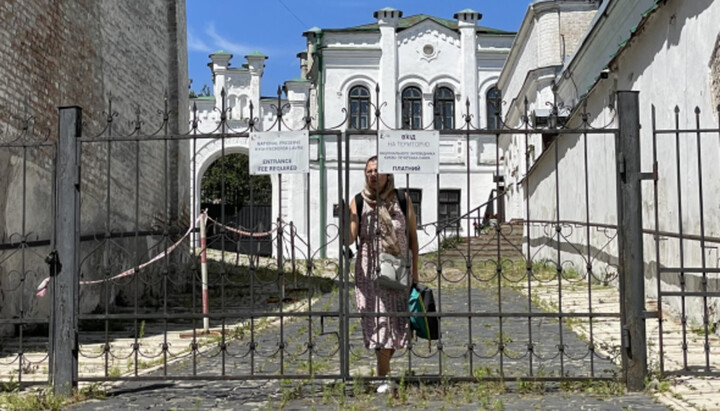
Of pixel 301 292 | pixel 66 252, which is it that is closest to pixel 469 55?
pixel 301 292

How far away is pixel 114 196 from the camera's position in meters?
14.2

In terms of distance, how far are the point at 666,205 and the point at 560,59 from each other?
14.5 meters

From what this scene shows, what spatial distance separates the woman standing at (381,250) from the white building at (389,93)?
2323 centimetres

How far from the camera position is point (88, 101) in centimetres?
1302

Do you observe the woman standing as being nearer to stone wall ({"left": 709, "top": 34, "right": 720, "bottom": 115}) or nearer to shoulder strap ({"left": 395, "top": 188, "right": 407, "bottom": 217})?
shoulder strap ({"left": 395, "top": 188, "right": 407, "bottom": 217})

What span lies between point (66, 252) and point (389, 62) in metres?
26.0

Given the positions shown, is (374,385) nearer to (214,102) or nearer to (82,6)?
(82,6)

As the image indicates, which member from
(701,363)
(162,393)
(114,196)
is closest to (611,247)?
(701,363)

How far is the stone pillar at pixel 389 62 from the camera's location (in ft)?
104

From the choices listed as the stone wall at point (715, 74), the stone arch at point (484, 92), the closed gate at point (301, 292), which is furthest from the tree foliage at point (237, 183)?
the stone wall at point (715, 74)

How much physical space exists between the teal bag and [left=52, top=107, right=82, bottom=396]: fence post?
257cm

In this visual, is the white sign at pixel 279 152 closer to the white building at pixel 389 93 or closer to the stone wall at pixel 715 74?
the stone wall at pixel 715 74

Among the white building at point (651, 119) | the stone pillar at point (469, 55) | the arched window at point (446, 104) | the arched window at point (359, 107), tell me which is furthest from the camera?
the stone pillar at point (469, 55)

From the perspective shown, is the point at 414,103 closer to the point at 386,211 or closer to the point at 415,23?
the point at 415,23
